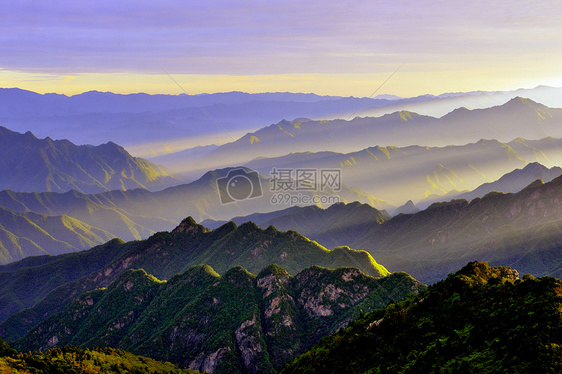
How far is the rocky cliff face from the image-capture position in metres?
159

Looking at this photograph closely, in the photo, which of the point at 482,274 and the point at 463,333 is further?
the point at 482,274

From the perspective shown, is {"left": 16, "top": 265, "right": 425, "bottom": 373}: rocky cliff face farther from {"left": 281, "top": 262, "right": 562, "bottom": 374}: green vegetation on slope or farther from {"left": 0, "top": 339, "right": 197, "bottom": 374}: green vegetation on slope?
{"left": 281, "top": 262, "right": 562, "bottom": 374}: green vegetation on slope

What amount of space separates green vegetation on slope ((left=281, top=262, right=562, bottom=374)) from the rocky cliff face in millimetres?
71408

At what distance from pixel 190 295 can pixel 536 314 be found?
498 feet

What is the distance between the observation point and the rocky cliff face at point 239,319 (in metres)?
159

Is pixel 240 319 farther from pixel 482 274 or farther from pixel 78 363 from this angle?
pixel 482 274

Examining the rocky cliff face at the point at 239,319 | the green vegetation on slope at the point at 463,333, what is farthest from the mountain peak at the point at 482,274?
the rocky cliff face at the point at 239,319

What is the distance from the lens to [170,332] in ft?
558

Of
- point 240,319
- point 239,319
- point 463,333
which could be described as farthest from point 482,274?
point 239,319

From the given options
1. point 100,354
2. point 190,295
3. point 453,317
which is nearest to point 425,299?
point 453,317

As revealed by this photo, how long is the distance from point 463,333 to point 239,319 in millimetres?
113352

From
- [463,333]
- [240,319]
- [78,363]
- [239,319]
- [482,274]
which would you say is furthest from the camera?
[239,319]

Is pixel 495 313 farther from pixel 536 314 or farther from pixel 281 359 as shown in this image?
pixel 281 359

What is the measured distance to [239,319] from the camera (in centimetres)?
16812
